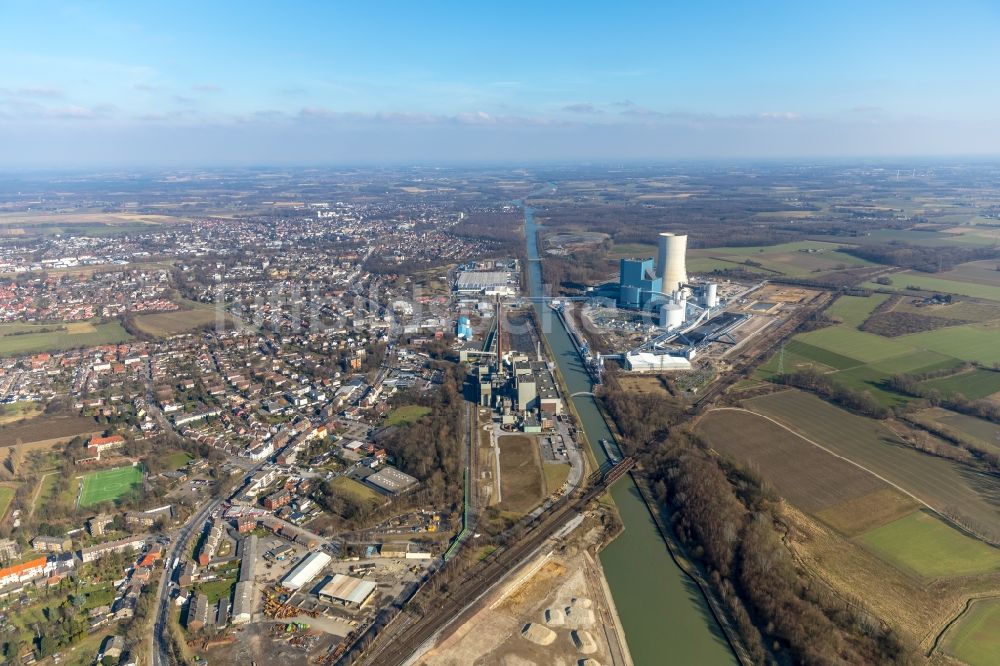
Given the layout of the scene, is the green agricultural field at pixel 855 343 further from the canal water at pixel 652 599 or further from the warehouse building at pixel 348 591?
the warehouse building at pixel 348 591

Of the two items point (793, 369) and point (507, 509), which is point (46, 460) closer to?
point (507, 509)

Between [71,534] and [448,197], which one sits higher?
[448,197]

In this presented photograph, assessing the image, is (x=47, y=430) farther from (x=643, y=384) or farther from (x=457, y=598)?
(x=643, y=384)

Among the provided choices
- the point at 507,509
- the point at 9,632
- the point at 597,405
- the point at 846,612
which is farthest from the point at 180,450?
the point at 846,612

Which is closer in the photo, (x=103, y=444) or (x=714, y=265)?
(x=103, y=444)

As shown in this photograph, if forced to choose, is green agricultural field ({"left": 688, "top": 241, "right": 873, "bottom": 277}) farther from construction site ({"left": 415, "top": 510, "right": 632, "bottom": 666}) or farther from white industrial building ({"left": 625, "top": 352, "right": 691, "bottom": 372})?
construction site ({"left": 415, "top": 510, "right": 632, "bottom": 666})

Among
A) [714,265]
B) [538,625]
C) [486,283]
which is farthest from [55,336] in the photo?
[714,265]
